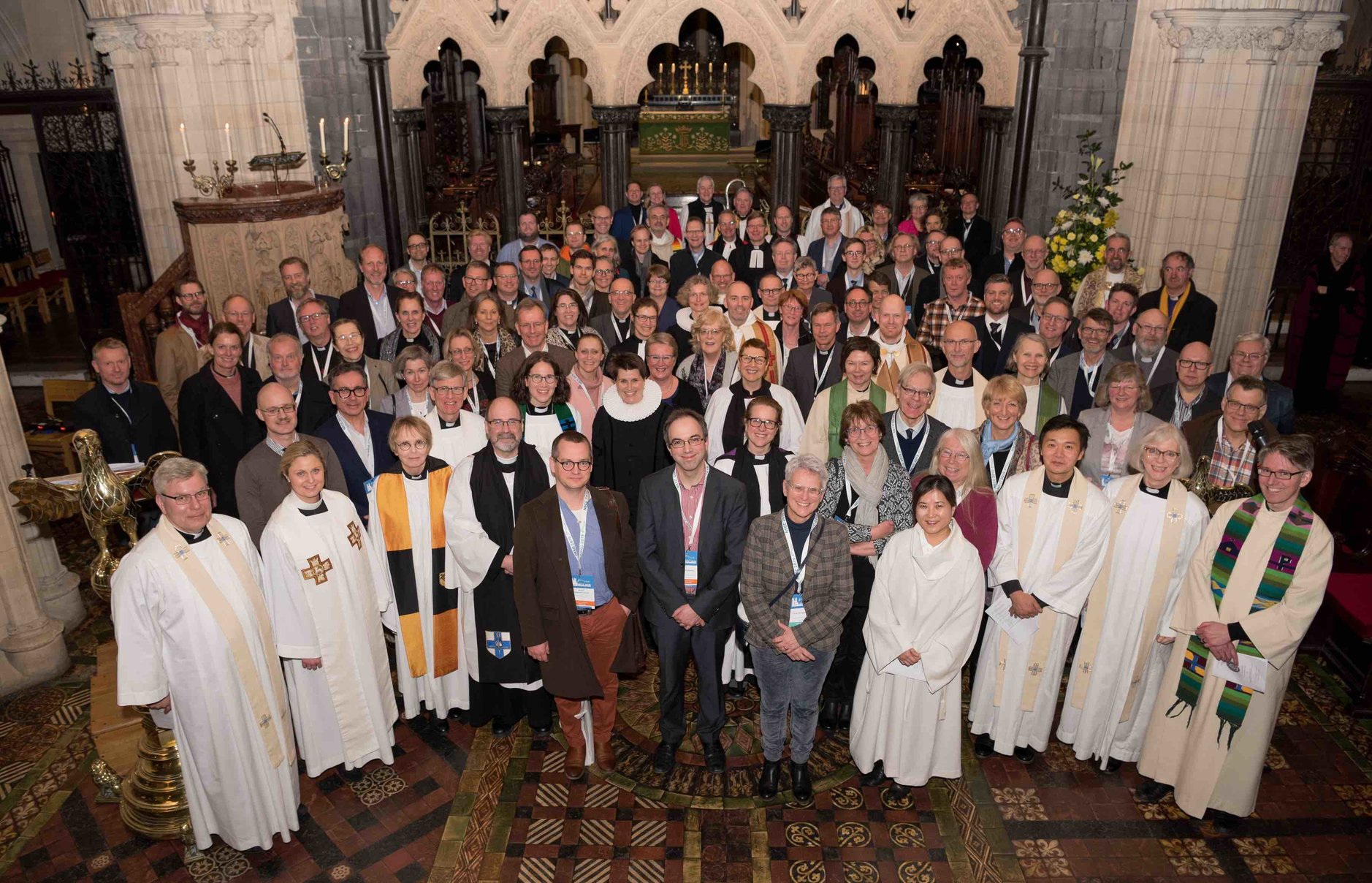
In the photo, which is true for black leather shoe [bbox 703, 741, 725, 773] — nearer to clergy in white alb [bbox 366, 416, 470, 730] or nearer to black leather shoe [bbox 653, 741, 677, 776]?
black leather shoe [bbox 653, 741, 677, 776]

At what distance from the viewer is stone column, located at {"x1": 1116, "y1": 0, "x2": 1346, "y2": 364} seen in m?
8.38

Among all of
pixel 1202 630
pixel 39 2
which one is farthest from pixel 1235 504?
pixel 39 2

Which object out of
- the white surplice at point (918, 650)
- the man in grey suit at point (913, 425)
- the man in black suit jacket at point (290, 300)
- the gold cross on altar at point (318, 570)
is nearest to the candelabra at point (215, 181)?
the man in black suit jacket at point (290, 300)

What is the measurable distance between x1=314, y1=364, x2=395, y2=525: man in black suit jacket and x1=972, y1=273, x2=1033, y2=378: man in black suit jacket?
4.05m

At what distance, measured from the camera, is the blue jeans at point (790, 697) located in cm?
452

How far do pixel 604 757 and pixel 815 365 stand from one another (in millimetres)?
2809

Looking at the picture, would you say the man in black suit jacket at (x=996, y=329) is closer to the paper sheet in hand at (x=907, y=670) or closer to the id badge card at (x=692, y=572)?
the paper sheet in hand at (x=907, y=670)

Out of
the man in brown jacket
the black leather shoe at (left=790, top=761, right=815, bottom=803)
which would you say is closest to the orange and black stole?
the man in brown jacket

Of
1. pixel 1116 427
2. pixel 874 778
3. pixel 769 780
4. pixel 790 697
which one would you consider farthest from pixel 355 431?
pixel 1116 427

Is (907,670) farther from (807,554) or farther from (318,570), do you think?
(318,570)

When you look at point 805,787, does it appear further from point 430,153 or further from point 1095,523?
point 430,153

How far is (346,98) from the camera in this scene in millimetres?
10492

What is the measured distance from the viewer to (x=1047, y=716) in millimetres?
4918

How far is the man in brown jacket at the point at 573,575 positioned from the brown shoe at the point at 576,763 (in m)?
0.37
